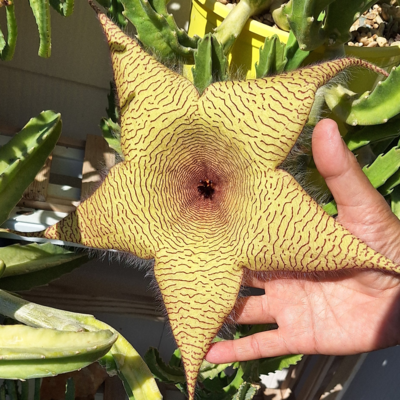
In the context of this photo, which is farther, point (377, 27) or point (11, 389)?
point (11, 389)

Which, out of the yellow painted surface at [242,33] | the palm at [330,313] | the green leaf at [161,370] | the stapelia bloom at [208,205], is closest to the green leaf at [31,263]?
the stapelia bloom at [208,205]

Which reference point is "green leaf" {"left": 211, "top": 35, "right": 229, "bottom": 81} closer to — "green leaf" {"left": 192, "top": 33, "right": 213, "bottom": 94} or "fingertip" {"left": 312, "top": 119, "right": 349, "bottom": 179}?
"green leaf" {"left": 192, "top": 33, "right": 213, "bottom": 94}

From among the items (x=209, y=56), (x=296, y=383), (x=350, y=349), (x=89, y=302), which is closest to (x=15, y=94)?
(x=89, y=302)

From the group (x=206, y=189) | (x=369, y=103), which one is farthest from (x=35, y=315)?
(x=369, y=103)

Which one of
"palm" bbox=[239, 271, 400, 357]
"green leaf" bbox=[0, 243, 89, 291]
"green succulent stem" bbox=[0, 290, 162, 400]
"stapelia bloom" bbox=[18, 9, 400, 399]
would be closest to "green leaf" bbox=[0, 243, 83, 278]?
"green leaf" bbox=[0, 243, 89, 291]

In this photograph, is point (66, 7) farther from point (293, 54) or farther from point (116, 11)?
point (293, 54)

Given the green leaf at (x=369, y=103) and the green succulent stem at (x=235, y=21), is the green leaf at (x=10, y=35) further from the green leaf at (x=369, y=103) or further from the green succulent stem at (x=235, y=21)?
the green leaf at (x=369, y=103)
